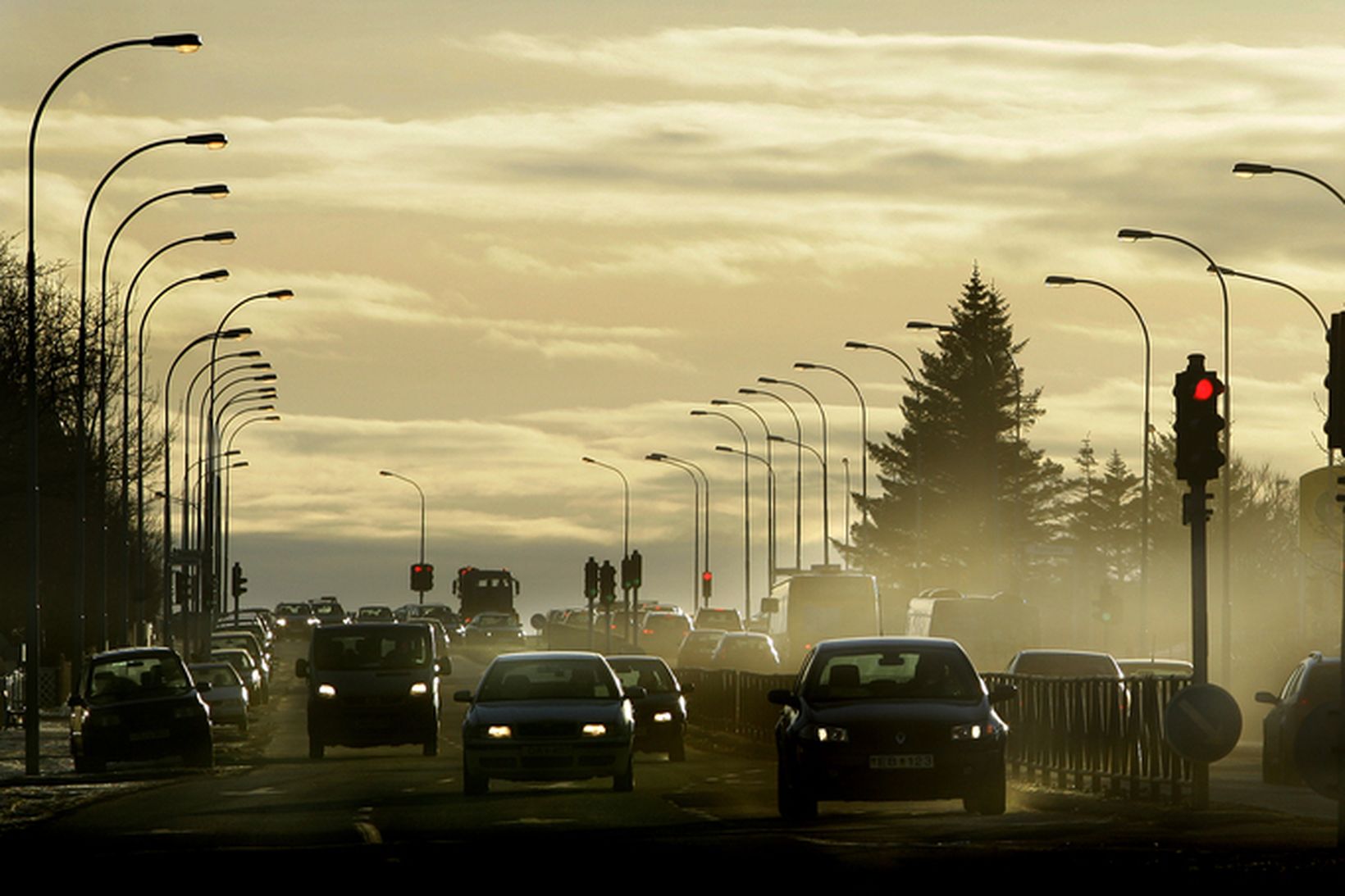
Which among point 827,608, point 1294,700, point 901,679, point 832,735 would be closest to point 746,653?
point 827,608

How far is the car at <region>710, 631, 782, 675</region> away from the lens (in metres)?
62.1

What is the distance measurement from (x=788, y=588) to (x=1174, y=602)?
5332 centimetres

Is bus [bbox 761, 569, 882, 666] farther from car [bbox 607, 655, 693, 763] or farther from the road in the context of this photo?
the road

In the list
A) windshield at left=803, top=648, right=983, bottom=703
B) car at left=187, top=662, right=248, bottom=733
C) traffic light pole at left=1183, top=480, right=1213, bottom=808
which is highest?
traffic light pole at left=1183, top=480, right=1213, bottom=808

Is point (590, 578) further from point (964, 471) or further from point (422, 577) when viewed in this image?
point (964, 471)

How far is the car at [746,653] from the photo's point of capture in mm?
62062

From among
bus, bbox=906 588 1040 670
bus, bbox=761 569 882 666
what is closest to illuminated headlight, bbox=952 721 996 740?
bus, bbox=906 588 1040 670

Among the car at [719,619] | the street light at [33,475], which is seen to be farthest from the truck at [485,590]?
the street light at [33,475]

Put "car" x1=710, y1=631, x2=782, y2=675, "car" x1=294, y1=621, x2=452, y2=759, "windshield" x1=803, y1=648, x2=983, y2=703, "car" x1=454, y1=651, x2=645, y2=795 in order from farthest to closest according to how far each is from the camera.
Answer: "car" x1=710, y1=631, x2=782, y2=675 → "car" x1=294, y1=621, x2=452, y2=759 → "car" x1=454, y1=651, x2=645, y2=795 → "windshield" x1=803, y1=648, x2=983, y2=703

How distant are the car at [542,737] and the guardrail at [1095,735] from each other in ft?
13.1

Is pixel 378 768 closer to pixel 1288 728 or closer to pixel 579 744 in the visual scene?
pixel 579 744

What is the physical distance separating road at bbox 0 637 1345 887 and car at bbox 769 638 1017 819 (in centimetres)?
33

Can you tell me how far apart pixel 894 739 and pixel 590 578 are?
43650 mm

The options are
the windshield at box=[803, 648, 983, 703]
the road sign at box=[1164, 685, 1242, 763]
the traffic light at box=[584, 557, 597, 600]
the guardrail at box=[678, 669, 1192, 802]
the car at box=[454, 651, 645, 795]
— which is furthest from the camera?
the traffic light at box=[584, 557, 597, 600]
